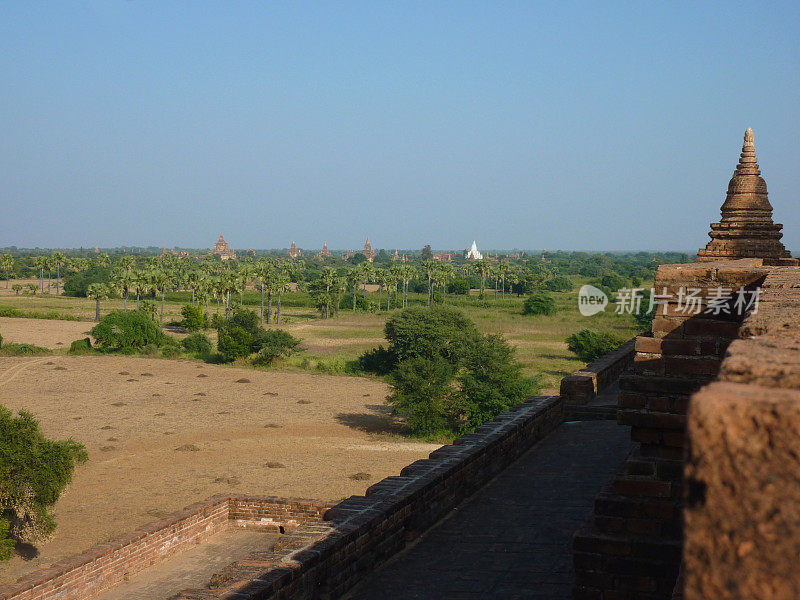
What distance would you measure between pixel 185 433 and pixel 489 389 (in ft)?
37.2

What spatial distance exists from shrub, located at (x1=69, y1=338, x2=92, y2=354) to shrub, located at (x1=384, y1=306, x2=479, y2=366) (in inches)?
752

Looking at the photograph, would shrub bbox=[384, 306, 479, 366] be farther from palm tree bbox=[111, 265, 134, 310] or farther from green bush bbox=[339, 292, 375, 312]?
green bush bbox=[339, 292, 375, 312]

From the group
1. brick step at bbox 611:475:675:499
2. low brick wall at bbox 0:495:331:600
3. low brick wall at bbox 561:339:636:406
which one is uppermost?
brick step at bbox 611:475:675:499

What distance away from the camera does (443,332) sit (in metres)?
38.4

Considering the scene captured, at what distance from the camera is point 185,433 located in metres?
26.7

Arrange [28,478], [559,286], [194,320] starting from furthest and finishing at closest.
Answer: [559,286], [194,320], [28,478]

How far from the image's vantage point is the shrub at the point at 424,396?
2694cm

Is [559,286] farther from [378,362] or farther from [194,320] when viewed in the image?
[378,362]

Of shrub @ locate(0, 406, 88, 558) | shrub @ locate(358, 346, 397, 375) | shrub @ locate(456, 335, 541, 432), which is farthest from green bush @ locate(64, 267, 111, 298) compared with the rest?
shrub @ locate(0, 406, 88, 558)

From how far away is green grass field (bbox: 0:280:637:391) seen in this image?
43.2 m

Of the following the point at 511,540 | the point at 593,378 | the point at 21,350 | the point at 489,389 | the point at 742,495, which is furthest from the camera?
the point at 21,350

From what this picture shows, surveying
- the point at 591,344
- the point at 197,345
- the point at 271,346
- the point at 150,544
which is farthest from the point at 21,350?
the point at 150,544

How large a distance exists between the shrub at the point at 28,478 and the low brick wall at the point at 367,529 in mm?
10387

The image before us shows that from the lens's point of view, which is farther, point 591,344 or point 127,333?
point 127,333
